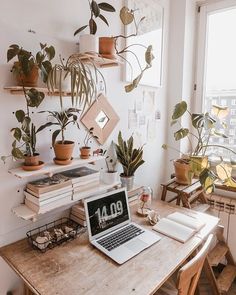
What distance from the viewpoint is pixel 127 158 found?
6.13 ft

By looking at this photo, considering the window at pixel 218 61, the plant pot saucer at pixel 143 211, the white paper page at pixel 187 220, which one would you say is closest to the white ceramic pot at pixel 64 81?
the plant pot saucer at pixel 143 211

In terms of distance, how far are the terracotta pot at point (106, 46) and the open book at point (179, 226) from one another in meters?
1.13

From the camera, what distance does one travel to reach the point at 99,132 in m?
1.76

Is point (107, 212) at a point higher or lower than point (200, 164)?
lower

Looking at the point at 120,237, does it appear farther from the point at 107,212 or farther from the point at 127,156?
the point at 127,156

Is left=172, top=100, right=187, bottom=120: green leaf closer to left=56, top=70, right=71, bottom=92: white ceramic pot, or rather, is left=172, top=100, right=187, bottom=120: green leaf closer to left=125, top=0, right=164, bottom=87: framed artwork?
left=125, top=0, right=164, bottom=87: framed artwork

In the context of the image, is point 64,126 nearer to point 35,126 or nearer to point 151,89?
point 35,126

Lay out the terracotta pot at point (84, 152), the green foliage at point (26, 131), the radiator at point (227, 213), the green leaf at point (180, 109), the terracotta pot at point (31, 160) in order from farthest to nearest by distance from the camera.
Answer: the radiator at point (227, 213) → the green leaf at point (180, 109) → the terracotta pot at point (84, 152) → the terracotta pot at point (31, 160) → the green foliage at point (26, 131)

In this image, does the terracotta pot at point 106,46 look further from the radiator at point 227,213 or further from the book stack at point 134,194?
the radiator at point 227,213

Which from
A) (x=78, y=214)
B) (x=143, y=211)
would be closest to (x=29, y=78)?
(x=78, y=214)

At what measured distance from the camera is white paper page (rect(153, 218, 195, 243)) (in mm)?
1489

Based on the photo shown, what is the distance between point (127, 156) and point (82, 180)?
0.49 m

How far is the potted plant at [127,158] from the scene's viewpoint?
1.87 metres

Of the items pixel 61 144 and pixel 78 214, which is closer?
pixel 61 144
